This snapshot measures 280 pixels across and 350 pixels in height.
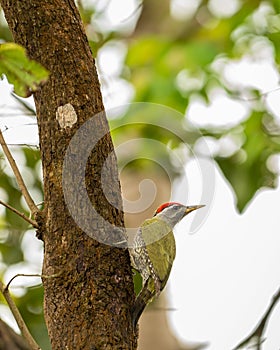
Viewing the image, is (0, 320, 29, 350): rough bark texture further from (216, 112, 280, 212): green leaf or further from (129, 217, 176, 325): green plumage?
(216, 112, 280, 212): green leaf

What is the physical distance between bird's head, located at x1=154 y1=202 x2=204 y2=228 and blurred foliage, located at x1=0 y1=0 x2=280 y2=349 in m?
0.22

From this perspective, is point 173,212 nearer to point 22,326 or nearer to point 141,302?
point 141,302

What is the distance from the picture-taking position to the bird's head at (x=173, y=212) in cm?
272

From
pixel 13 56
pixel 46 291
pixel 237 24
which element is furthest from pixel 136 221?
pixel 13 56

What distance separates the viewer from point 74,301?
182 centimetres

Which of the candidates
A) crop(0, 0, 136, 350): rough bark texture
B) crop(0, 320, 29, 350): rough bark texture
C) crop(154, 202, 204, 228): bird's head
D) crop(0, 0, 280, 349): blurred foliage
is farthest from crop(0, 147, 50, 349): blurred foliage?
crop(0, 320, 29, 350): rough bark texture

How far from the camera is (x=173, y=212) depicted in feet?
8.99

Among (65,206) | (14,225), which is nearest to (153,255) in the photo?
(65,206)

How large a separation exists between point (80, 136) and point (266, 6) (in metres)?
1.82

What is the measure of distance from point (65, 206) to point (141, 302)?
0.32m

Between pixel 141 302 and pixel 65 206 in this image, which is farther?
pixel 141 302

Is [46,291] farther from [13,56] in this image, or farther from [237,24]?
[237,24]

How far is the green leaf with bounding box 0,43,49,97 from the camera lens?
4.33 ft

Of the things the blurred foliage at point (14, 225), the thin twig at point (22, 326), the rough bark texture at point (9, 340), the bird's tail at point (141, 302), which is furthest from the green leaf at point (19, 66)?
the blurred foliage at point (14, 225)
